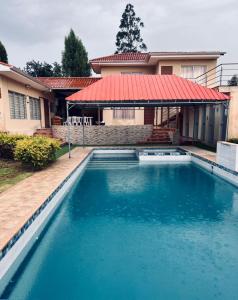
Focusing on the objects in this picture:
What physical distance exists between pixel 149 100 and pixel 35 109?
9.46 m

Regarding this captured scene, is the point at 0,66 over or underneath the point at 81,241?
over

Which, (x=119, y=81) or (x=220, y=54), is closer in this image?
(x=119, y=81)

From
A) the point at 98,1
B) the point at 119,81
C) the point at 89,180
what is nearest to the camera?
the point at 89,180

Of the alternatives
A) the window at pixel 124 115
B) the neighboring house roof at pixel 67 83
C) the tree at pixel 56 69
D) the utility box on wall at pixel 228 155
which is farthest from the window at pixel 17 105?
the tree at pixel 56 69

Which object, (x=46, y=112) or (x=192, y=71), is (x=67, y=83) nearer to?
(x=46, y=112)

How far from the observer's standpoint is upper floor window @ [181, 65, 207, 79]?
2114 centimetres

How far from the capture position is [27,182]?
7797mm

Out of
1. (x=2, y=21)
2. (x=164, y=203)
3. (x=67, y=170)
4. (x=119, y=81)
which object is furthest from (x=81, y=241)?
(x=2, y=21)

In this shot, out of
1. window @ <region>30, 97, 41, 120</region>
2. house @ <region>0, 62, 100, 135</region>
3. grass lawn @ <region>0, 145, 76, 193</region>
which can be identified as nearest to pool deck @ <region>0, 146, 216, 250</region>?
grass lawn @ <region>0, 145, 76, 193</region>

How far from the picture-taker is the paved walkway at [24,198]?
14.9 feet

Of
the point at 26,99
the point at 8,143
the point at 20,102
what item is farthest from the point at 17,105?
the point at 8,143

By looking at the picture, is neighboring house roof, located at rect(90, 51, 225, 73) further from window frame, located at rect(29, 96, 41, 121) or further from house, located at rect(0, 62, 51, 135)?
window frame, located at rect(29, 96, 41, 121)

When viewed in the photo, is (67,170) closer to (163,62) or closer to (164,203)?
(164,203)

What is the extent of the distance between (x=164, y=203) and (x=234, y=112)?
8577mm
